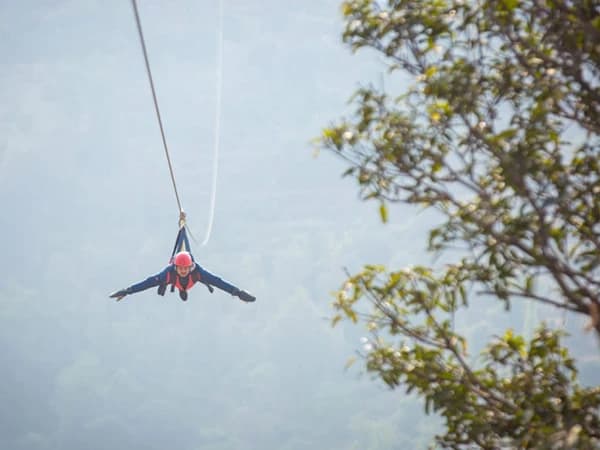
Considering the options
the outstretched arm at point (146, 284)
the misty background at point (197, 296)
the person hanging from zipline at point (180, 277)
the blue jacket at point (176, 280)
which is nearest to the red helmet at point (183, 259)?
the person hanging from zipline at point (180, 277)

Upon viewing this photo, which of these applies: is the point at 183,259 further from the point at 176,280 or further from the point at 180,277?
the point at 176,280

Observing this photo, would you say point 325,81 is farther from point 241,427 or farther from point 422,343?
point 422,343

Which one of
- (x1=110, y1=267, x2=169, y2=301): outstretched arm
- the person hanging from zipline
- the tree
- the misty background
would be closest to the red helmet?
the person hanging from zipline

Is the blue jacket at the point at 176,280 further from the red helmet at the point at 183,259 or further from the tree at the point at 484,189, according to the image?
the tree at the point at 484,189

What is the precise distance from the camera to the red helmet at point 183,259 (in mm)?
12109

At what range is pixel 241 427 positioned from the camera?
360 ft

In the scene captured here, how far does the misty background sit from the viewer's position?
109 metres

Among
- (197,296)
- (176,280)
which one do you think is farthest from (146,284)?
(197,296)

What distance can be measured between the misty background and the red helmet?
246ft

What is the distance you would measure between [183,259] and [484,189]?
25.7 feet

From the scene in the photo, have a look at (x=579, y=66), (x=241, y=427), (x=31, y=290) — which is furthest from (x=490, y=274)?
(x=31, y=290)

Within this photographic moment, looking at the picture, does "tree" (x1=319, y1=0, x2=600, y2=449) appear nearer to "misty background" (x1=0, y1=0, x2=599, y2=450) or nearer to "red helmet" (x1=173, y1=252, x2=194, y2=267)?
"red helmet" (x1=173, y1=252, x2=194, y2=267)

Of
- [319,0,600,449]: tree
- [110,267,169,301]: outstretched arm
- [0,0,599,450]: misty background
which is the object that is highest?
[0,0,599,450]: misty background

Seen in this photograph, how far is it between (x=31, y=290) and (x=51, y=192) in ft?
111
